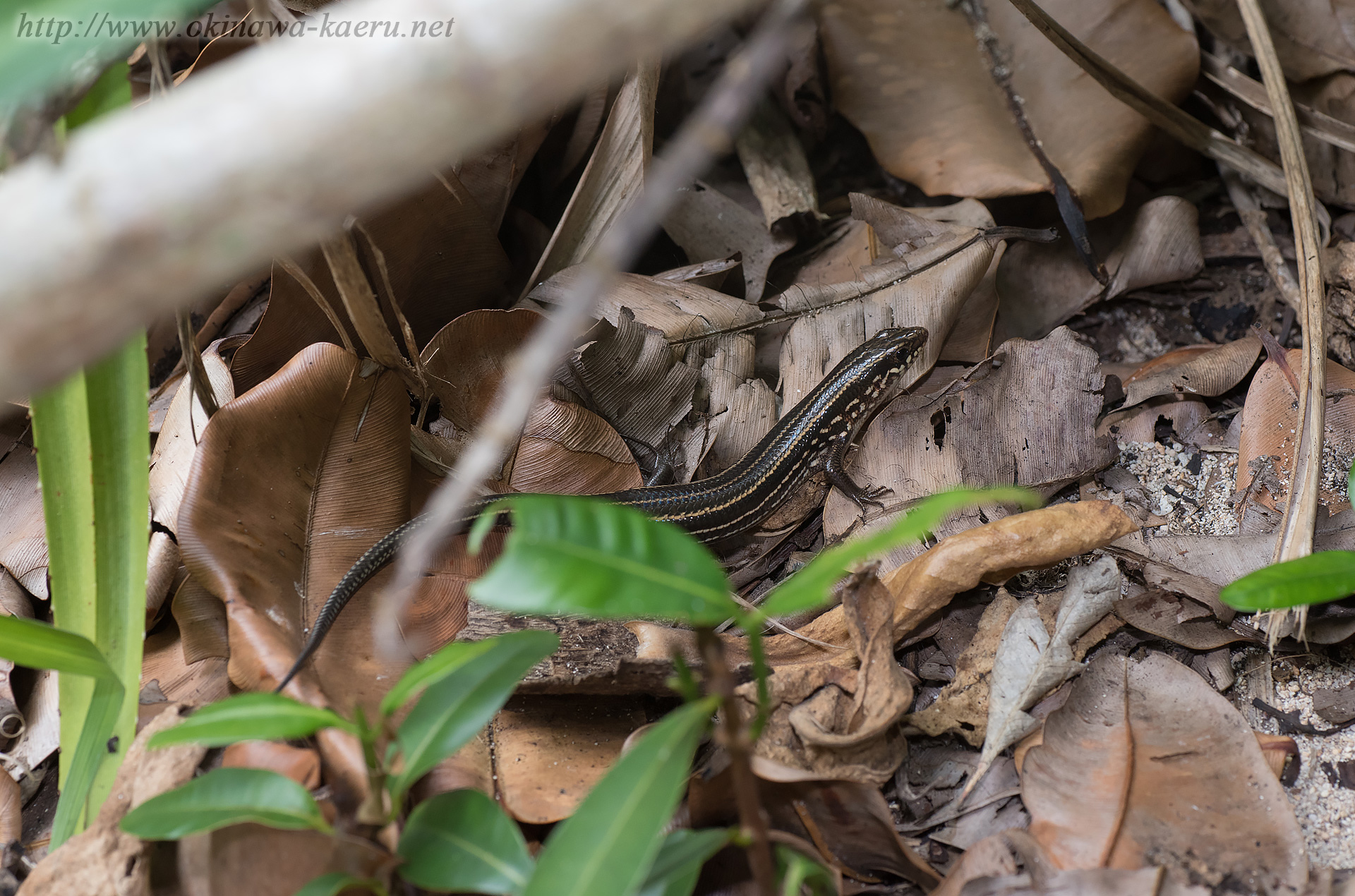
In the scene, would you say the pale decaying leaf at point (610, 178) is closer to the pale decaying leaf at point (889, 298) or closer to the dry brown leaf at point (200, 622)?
the pale decaying leaf at point (889, 298)

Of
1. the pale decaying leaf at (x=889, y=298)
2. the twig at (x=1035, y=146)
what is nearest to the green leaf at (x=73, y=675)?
the pale decaying leaf at (x=889, y=298)

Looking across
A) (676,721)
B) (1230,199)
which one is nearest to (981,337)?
(1230,199)

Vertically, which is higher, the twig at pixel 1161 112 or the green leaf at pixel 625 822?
the twig at pixel 1161 112

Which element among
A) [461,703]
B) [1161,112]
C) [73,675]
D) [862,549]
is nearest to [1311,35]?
[1161,112]

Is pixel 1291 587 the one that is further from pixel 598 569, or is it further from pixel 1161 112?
pixel 1161 112

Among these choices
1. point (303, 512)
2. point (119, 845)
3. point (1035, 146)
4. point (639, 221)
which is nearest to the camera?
point (639, 221)

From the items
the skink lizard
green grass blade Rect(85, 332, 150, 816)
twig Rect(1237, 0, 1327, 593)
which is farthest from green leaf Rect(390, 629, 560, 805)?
twig Rect(1237, 0, 1327, 593)
